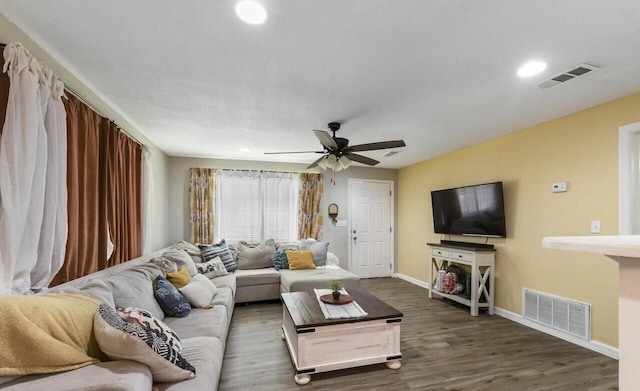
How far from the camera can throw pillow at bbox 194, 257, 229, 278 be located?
12.9 feet

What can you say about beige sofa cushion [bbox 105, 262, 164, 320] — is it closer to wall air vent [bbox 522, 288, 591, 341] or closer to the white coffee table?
the white coffee table

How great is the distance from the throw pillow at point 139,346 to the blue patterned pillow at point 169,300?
0.97 m

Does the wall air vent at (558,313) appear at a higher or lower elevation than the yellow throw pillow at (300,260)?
Answer: lower

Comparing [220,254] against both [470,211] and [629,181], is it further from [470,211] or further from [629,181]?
[629,181]

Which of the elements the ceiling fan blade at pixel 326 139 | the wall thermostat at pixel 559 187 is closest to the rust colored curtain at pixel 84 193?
the ceiling fan blade at pixel 326 139

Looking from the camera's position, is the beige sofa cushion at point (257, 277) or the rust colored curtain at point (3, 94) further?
the beige sofa cushion at point (257, 277)

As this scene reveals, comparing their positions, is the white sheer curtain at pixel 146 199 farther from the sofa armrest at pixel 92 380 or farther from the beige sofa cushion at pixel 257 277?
the sofa armrest at pixel 92 380

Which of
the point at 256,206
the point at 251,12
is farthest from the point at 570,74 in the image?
the point at 256,206

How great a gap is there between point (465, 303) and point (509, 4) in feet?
11.8

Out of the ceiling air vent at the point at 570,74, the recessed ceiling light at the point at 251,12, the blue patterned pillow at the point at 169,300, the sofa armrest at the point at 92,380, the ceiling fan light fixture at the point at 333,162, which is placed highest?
the recessed ceiling light at the point at 251,12

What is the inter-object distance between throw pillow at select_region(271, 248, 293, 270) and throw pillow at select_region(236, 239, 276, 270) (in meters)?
0.12

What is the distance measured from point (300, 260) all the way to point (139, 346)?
3243 mm

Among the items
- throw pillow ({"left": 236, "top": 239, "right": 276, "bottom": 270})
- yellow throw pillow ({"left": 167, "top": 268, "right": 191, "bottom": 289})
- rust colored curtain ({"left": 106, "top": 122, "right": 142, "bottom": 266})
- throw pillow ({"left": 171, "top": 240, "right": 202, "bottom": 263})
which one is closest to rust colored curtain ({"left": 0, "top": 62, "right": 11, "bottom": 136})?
rust colored curtain ({"left": 106, "top": 122, "right": 142, "bottom": 266})

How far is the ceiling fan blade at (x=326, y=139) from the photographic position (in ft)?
8.66
